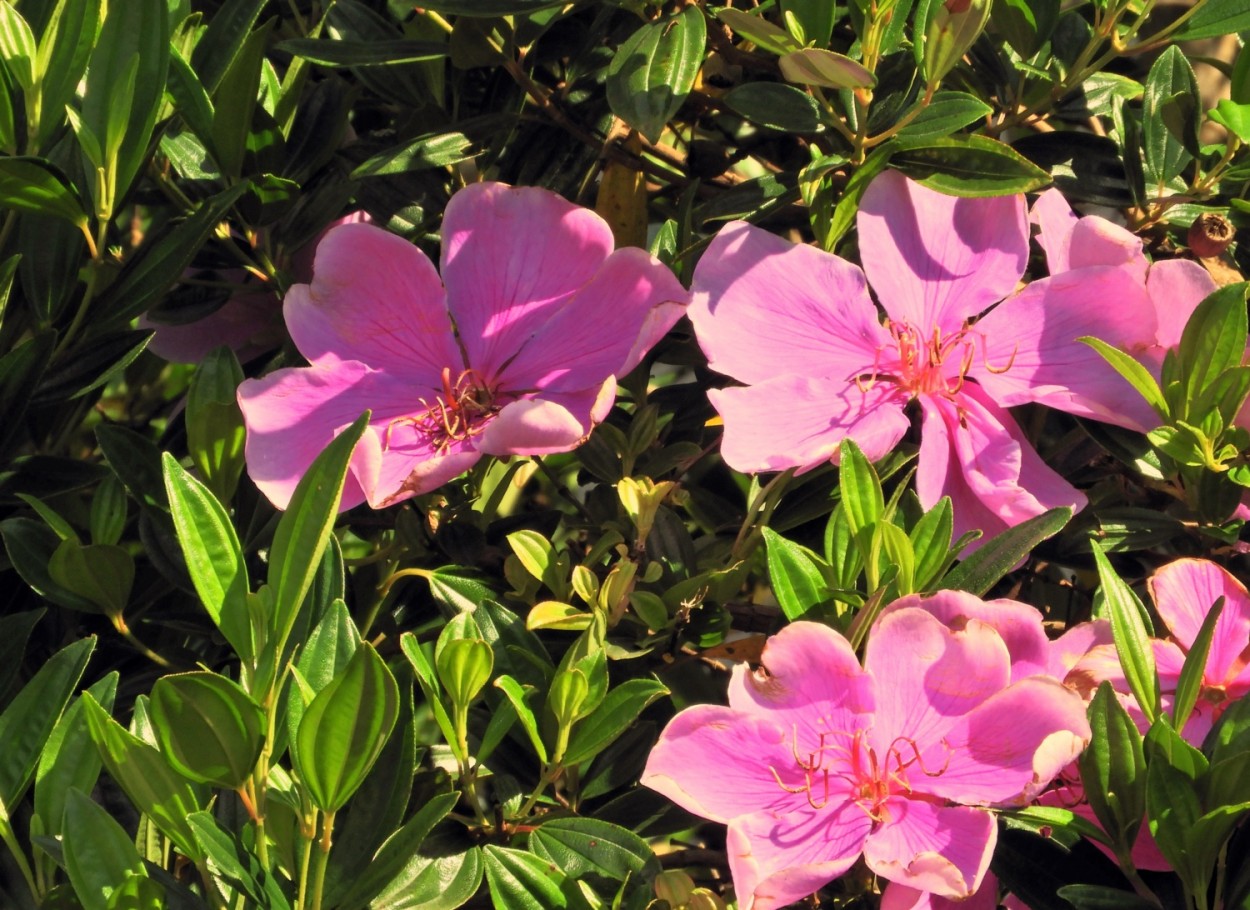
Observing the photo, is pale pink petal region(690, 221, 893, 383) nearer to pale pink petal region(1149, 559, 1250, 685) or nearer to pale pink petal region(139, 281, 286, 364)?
pale pink petal region(1149, 559, 1250, 685)

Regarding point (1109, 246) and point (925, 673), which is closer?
point (925, 673)

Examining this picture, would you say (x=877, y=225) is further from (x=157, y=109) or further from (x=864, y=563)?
(x=157, y=109)

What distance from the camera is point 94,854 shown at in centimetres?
77

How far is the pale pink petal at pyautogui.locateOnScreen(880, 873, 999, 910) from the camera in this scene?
826mm

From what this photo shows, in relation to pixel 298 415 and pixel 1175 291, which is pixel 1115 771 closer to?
pixel 1175 291

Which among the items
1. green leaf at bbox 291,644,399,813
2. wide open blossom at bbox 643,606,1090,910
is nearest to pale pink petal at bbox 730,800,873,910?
wide open blossom at bbox 643,606,1090,910

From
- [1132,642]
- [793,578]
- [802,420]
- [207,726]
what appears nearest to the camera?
[207,726]

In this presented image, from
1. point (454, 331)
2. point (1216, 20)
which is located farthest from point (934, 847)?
point (1216, 20)

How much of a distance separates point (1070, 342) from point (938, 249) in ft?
0.41

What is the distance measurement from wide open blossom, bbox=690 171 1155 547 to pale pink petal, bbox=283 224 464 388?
0.24 metres

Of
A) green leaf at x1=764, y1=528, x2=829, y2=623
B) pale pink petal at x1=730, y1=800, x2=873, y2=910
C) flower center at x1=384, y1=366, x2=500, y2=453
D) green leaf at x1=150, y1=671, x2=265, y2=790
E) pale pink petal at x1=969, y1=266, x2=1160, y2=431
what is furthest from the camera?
flower center at x1=384, y1=366, x2=500, y2=453

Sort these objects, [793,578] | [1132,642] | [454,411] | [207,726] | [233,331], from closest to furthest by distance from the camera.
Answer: [207,726] < [1132,642] < [793,578] < [454,411] < [233,331]

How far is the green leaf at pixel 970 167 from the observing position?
1026 mm

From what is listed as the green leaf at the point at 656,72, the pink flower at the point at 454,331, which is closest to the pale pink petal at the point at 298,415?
the pink flower at the point at 454,331
